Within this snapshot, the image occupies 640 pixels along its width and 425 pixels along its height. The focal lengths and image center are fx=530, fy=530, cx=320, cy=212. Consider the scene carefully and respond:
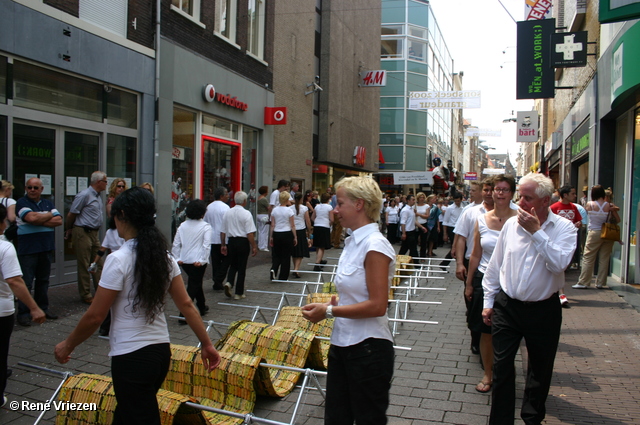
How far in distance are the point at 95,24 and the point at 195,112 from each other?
13.4 ft

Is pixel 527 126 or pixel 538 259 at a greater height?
pixel 527 126

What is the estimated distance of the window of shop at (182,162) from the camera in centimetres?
1344

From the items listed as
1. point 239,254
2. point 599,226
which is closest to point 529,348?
point 239,254

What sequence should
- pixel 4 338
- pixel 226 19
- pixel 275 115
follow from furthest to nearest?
pixel 275 115, pixel 226 19, pixel 4 338

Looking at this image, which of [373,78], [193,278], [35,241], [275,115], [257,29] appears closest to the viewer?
[35,241]

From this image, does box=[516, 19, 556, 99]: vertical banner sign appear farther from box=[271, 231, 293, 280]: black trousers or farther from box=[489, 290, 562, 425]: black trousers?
box=[489, 290, 562, 425]: black trousers

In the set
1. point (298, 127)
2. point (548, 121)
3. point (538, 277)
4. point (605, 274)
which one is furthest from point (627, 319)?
point (548, 121)

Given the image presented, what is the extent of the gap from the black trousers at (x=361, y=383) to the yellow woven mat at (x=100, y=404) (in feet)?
4.33

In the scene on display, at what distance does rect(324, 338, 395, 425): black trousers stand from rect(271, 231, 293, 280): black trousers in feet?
24.6

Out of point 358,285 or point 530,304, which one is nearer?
point 358,285

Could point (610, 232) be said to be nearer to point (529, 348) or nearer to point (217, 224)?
point (529, 348)

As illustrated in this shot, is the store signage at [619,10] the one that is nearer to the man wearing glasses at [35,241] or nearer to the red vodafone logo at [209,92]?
the man wearing glasses at [35,241]

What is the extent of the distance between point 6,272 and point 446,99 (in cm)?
1713

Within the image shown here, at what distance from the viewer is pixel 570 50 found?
12.2 metres
